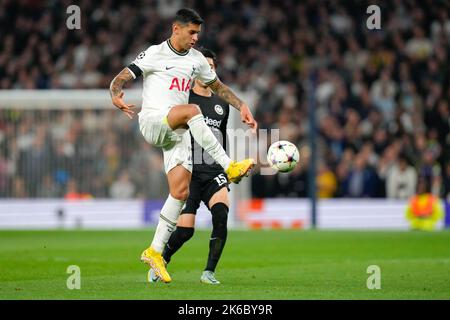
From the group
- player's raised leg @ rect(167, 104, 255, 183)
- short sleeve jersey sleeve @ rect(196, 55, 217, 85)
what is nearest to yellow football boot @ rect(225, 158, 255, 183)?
player's raised leg @ rect(167, 104, 255, 183)

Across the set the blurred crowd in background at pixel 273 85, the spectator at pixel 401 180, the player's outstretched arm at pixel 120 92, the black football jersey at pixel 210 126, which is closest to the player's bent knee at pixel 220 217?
the black football jersey at pixel 210 126

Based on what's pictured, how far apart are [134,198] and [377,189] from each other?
16.1 feet

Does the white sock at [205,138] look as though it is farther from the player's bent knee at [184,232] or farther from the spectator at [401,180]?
the spectator at [401,180]

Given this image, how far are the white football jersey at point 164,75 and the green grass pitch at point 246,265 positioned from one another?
66.0 inches

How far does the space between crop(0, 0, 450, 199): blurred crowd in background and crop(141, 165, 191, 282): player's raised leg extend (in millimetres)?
11410

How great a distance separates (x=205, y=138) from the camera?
9.31 m

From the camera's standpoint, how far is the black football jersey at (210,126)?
10.5 meters

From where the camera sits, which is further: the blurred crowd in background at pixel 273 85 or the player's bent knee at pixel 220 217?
the blurred crowd in background at pixel 273 85

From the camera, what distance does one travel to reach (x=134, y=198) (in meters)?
21.5

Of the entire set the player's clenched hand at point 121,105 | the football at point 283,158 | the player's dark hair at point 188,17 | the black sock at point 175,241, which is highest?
the player's dark hair at point 188,17

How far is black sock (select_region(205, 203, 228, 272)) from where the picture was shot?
10.0m

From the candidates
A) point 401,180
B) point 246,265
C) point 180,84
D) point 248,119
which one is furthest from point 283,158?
point 401,180
